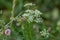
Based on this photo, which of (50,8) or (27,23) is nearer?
(27,23)

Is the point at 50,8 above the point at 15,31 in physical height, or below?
above

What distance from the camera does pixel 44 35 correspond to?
2.30m

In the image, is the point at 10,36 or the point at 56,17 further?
the point at 56,17

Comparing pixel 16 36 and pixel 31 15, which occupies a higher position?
pixel 31 15

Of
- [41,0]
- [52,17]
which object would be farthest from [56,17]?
[41,0]

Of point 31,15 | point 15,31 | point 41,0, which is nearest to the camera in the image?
point 31,15

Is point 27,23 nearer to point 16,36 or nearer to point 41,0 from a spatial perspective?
point 16,36

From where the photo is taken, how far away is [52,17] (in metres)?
4.22

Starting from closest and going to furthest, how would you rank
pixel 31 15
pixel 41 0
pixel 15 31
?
pixel 31 15 < pixel 15 31 < pixel 41 0

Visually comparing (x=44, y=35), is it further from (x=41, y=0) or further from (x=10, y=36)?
(x=41, y=0)

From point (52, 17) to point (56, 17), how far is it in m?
0.06

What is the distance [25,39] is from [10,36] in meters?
0.12

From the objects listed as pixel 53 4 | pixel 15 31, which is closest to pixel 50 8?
pixel 53 4

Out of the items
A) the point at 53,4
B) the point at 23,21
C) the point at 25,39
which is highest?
the point at 53,4
